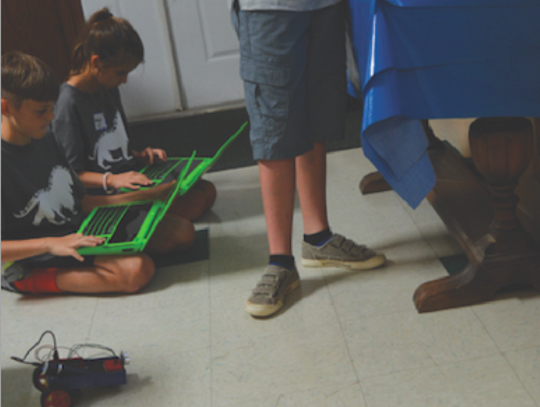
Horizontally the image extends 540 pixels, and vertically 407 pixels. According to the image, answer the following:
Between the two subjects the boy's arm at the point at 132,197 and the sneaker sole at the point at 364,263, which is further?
the boy's arm at the point at 132,197

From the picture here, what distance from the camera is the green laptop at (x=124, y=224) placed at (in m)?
1.42

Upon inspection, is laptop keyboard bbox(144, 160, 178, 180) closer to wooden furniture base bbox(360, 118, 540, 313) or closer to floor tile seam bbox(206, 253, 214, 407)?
floor tile seam bbox(206, 253, 214, 407)

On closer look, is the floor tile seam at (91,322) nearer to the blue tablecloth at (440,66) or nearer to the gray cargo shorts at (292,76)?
the gray cargo shorts at (292,76)

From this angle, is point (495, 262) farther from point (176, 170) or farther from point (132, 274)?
point (176, 170)

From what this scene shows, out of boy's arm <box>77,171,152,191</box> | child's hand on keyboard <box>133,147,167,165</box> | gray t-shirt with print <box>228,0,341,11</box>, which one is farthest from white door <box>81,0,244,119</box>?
gray t-shirt with print <box>228,0,341,11</box>

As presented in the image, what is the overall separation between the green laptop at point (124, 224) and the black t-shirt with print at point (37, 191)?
0.20ft

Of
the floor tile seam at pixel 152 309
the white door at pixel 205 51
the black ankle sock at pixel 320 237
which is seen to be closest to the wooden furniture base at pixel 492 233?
the black ankle sock at pixel 320 237

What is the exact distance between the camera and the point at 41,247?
53.9 inches

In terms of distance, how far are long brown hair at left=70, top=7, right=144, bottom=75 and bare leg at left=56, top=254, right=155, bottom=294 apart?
1.79 ft

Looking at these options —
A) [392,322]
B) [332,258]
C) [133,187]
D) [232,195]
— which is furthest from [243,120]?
[392,322]

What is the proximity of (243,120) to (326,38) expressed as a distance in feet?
5.10

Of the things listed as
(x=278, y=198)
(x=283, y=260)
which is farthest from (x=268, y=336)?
(x=278, y=198)

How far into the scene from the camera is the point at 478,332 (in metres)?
1.16

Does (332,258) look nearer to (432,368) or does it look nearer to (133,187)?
(432,368)
